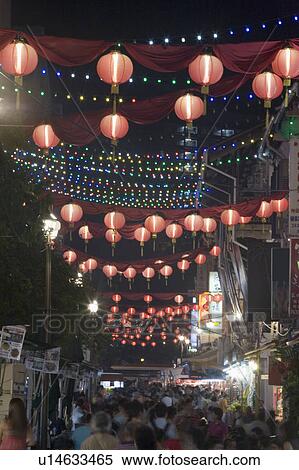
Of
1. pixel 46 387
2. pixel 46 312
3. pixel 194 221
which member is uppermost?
pixel 194 221

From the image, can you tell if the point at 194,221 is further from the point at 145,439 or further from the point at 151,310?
the point at 151,310

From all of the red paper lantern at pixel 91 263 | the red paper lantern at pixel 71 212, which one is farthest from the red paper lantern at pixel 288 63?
the red paper lantern at pixel 91 263

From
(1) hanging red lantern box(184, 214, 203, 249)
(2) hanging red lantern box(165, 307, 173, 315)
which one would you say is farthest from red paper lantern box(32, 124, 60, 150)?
(2) hanging red lantern box(165, 307, 173, 315)

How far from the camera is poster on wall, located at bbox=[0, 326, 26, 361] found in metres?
16.7

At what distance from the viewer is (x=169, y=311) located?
5475 cm

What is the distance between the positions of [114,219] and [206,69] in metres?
11.0

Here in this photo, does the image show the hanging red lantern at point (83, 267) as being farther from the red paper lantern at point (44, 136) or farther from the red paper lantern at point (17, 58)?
the red paper lantern at point (17, 58)

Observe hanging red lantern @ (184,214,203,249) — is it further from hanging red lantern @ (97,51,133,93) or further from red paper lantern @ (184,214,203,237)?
hanging red lantern @ (97,51,133,93)

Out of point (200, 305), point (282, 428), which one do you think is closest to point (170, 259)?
point (200, 305)

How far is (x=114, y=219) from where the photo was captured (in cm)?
2541

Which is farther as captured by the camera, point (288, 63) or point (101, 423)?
point (288, 63)

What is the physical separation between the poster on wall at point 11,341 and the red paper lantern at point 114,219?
899 centimetres

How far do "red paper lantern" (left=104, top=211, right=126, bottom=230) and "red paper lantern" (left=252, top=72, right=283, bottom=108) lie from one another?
410 inches

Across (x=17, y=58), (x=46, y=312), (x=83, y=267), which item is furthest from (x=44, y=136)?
(x=83, y=267)
